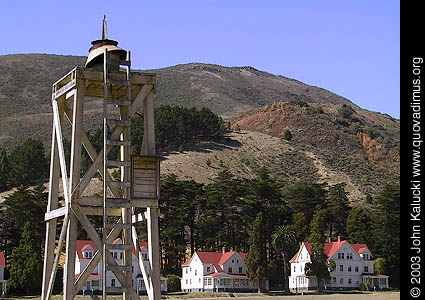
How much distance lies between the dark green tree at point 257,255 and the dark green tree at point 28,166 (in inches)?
1626

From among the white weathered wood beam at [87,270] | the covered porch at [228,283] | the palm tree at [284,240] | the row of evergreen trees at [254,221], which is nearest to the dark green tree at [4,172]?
the row of evergreen trees at [254,221]

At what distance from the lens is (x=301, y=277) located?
9944 cm

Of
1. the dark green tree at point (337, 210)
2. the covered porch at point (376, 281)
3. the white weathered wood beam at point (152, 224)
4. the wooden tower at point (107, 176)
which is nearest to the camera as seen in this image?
the wooden tower at point (107, 176)

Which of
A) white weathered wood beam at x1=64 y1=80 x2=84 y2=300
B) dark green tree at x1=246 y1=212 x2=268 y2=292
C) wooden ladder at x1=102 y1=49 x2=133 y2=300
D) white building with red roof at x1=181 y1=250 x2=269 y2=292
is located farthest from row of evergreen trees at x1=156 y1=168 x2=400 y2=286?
white weathered wood beam at x1=64 y1=80 x2=84 y2=300

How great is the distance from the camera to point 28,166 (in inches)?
4781

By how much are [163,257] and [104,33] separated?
79.0m

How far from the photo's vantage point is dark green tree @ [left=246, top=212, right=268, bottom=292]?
293ft

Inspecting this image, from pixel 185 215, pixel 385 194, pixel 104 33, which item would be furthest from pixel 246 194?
pixel 104 33

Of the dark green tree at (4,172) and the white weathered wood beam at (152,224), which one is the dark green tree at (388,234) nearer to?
the dark green tree at (4,172)

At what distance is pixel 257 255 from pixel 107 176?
69862mm

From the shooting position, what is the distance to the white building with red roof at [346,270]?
328 feet
